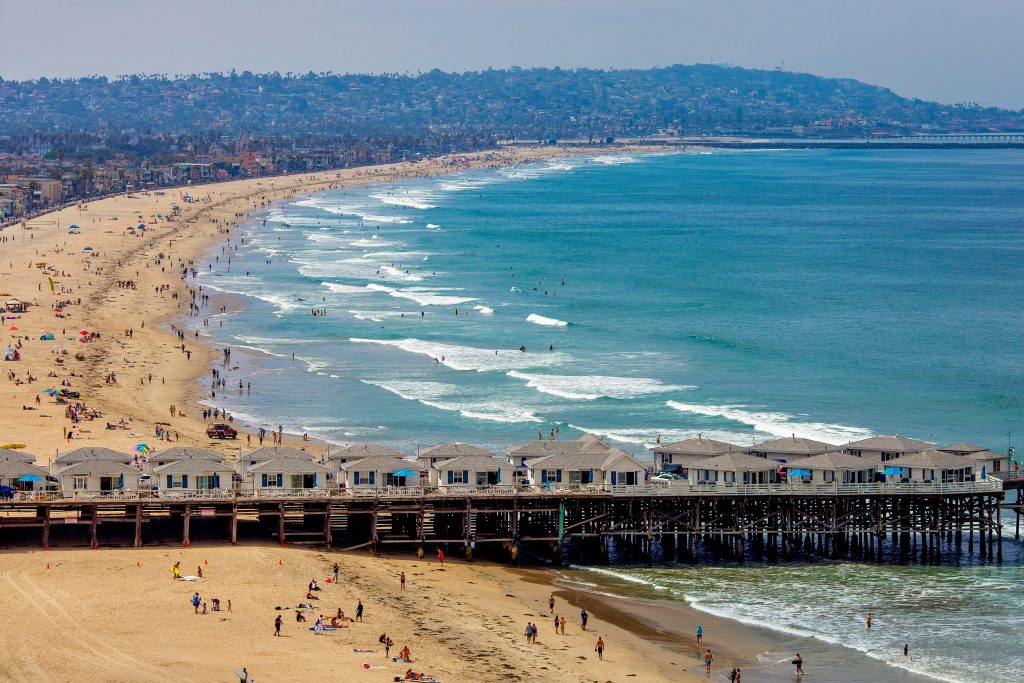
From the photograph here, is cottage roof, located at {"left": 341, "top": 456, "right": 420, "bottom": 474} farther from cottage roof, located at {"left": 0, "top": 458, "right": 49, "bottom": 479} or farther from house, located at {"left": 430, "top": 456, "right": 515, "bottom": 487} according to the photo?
cottage roof, located at {"left": 0, "top": 458, "right": 49, "bottom": 479}

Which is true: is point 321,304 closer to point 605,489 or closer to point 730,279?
point 730,279

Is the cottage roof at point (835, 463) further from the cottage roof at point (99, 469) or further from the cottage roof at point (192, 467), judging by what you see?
the cottage roof at point (99, 469)

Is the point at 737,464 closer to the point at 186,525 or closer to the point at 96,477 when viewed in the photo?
the point at 186,525

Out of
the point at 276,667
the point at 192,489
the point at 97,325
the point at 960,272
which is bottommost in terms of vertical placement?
the point at 276,667

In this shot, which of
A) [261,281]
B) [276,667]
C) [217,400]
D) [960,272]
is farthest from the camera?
[960,272]

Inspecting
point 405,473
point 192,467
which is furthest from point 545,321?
point 192,467

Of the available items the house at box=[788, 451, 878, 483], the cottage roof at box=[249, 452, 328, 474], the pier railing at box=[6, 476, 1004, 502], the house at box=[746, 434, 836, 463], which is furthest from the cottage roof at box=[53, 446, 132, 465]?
the house at box=[788, 451, 878, 483]

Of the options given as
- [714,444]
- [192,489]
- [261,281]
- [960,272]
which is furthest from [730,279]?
[192,489]
